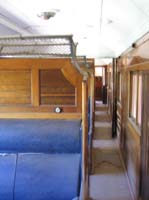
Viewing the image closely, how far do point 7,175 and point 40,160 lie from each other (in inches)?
10.2

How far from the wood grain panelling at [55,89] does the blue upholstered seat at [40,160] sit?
0.52 ft

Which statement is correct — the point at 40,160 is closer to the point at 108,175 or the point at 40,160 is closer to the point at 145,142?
the point at 145,142

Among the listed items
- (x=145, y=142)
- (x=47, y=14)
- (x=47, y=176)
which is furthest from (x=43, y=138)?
(x=47, y=14)

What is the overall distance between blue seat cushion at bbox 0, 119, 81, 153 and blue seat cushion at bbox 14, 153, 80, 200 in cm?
5

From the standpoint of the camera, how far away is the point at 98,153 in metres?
5.14

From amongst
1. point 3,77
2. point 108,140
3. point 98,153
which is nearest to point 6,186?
point 3,77

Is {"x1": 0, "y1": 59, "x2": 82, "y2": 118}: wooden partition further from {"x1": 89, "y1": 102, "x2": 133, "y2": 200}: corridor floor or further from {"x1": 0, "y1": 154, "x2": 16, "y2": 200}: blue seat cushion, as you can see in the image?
{"x1": 89, "y1": 102, "x2": 133, "y2": 200}: corridor floor

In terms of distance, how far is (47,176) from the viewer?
200cm

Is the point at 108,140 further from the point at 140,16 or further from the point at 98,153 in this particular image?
the point at 140,16

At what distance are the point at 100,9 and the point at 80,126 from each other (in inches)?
65.0

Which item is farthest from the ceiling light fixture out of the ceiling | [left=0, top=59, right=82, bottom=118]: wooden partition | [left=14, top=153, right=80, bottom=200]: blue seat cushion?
[left=14, top=153, right=80, bottom=200]: blue seat cushion

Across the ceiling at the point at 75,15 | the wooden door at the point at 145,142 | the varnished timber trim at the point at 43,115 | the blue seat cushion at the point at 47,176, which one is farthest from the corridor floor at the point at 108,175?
the ceiling at the point at 75,15

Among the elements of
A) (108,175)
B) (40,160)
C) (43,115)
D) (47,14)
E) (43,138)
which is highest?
(47,14)

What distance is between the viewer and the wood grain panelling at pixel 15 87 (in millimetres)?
2092
